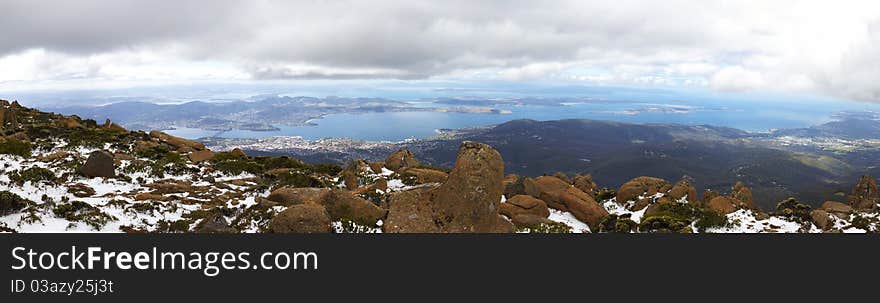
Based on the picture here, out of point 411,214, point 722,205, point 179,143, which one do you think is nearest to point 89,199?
point 411,214

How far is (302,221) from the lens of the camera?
14469mm

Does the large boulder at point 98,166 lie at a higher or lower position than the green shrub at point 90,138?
lower

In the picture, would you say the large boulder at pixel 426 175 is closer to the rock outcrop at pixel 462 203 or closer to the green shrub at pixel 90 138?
the rock outcrop at pixel 462 203

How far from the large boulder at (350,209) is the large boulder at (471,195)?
2.65 metres

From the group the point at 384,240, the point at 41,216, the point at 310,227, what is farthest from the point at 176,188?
the point at 384,240

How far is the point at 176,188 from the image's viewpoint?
22.0 metres

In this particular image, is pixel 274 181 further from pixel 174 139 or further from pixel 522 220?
pixel 174 139

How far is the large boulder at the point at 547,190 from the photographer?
76.7 feet

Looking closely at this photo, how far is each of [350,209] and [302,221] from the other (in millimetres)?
2379

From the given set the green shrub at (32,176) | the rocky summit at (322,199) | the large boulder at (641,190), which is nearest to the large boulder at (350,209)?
the rocky summit at (322,199)

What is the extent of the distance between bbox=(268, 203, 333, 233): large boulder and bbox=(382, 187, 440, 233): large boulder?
2176 millimetres

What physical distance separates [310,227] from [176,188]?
39.5 ft

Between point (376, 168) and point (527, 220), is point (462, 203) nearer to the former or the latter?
point (527, 220)

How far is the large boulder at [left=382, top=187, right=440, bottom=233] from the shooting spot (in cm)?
1446
